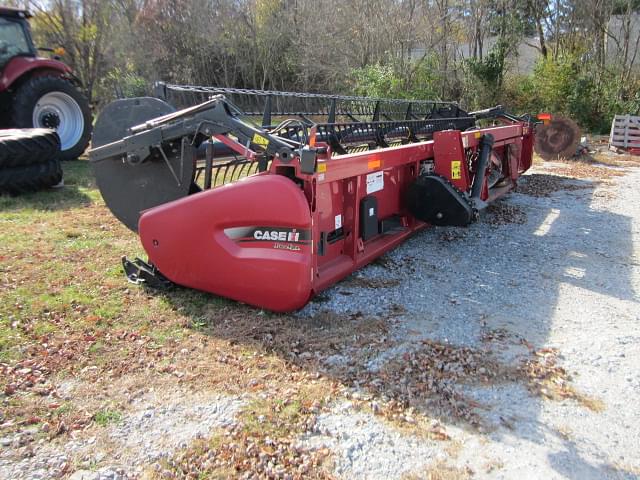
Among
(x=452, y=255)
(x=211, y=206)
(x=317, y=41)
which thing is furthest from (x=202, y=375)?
(x=317, y=41)

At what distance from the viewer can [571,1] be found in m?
16.1

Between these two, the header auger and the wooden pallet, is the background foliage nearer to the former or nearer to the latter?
the wooden pallet

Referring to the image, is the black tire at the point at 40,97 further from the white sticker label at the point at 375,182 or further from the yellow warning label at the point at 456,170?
the yellow warning label at the point at 456,170

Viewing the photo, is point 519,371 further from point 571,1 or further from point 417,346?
point 571,1

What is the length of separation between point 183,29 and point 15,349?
1775cm

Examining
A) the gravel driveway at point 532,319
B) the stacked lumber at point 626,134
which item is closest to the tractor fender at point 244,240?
the gravel driveway at point 532,319

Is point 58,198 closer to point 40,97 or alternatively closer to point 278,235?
point 40,97

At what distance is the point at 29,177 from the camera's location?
6188 millimetres

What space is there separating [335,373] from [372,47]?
14.4m

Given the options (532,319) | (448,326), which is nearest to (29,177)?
(448,326)

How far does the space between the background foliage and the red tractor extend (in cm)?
779

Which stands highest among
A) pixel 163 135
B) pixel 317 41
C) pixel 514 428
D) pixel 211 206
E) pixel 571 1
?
pixel 571 1

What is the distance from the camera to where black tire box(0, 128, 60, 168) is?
596 centimetres

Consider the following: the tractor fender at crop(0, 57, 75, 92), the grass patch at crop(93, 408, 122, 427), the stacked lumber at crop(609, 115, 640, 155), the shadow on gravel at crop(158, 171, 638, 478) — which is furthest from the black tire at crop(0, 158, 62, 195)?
the stacked lumber at crop(609, 115, 640, 155)
